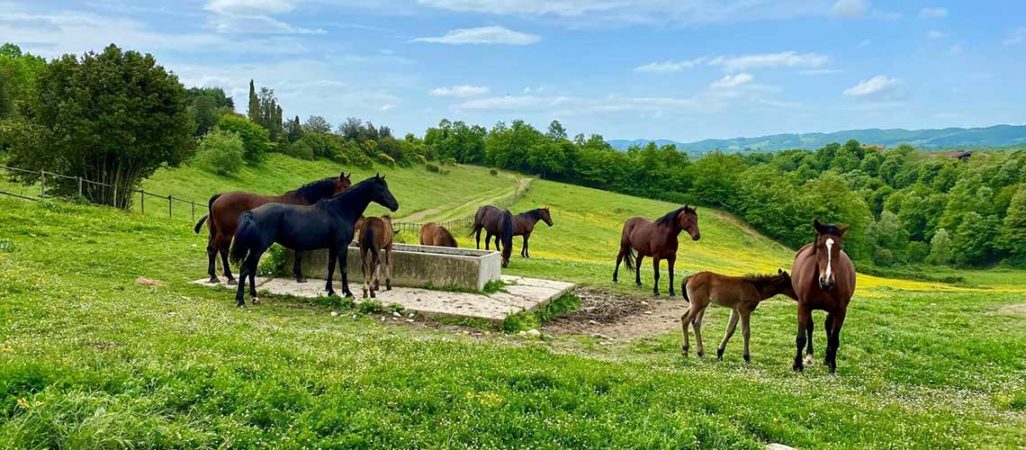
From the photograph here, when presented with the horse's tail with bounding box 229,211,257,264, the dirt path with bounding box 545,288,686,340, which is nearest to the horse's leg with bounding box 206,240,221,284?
the horse's tail with bounding box 229,211,257,264

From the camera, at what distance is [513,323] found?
10609 millimetres

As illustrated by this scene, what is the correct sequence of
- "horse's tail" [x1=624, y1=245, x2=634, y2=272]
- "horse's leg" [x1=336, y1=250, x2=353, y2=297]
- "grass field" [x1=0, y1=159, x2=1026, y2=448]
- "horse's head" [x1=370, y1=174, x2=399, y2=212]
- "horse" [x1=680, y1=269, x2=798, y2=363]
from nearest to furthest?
"grass field" [x1=0, y1=159, x2=1026, y2=448] < "horse" [x1=680, y1=269, x2=798, y2=363] < "horse's leg" [x1=336, y1=250, x2=353, y2=297] < "horse's head" [x1=370, y1=174, x2=399, y2=212] < "horse's tail" [x1=624, y1=245, x2=634, y2=272]

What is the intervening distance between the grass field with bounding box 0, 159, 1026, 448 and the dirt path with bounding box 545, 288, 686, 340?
801 millimetres

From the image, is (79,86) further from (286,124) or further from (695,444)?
(286,124)

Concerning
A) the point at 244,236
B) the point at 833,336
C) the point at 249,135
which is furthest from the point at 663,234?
the point at 249,135

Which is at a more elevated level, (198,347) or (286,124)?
(286,124)

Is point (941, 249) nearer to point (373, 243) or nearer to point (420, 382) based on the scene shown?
point (373, 243)

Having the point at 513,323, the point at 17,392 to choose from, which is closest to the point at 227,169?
the point at 513,323

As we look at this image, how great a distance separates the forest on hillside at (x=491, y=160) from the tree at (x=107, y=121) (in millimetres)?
52

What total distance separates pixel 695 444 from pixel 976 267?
94.2m

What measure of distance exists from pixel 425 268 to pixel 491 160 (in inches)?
3593

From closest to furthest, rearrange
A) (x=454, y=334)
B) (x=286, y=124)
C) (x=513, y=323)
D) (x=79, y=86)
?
(x=454, y=334) → (x=513, y=323) → (x=79, y=86) → (x=286, y=124)

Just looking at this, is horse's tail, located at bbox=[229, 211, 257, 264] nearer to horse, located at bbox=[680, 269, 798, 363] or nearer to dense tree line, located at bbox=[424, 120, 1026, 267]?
horse, located at bbox=[680, 269, 798, 363]

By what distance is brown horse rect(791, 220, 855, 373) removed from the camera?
8.33 metres
